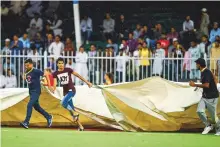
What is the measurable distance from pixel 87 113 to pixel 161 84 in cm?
208

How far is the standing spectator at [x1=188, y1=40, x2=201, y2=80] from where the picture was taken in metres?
19.2

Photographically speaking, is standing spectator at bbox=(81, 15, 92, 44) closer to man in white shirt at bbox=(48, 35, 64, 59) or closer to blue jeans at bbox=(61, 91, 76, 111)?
man in white shirt at bbox=(48, 35, 64, 59)

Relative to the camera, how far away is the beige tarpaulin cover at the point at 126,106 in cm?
1573

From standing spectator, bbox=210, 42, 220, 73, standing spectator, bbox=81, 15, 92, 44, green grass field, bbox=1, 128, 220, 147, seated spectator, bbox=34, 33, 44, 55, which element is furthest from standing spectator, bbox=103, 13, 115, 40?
green grass field, bbox=1, 128, 220, 147

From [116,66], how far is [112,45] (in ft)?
11.6

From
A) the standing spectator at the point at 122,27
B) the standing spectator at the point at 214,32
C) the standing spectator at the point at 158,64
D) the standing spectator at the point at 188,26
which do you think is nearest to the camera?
the standing spectator at the point at 158,64

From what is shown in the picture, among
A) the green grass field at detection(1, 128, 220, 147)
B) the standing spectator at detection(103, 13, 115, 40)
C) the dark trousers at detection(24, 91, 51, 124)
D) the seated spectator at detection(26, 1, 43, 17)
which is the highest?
the seated spectator at detection(26, 1, 43, 17)

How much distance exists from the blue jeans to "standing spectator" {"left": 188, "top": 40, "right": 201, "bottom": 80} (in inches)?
198

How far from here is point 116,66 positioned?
19422mm

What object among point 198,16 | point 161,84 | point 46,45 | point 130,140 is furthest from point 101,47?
point 130,140

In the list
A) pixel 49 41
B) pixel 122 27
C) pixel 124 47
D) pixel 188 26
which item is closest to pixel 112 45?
pixel 124 47

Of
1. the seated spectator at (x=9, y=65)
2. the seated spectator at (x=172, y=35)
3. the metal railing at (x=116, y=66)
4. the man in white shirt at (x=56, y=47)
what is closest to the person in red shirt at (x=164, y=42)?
the seated spectator at (x=172, y=35)

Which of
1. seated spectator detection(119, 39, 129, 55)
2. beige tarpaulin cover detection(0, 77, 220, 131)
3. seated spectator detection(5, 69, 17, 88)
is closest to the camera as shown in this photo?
beige tarpaulin cover detection(0, 77, 220, 131)

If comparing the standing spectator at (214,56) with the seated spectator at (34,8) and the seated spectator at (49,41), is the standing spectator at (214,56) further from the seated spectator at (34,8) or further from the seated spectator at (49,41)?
the seated spectator at (34,8)
